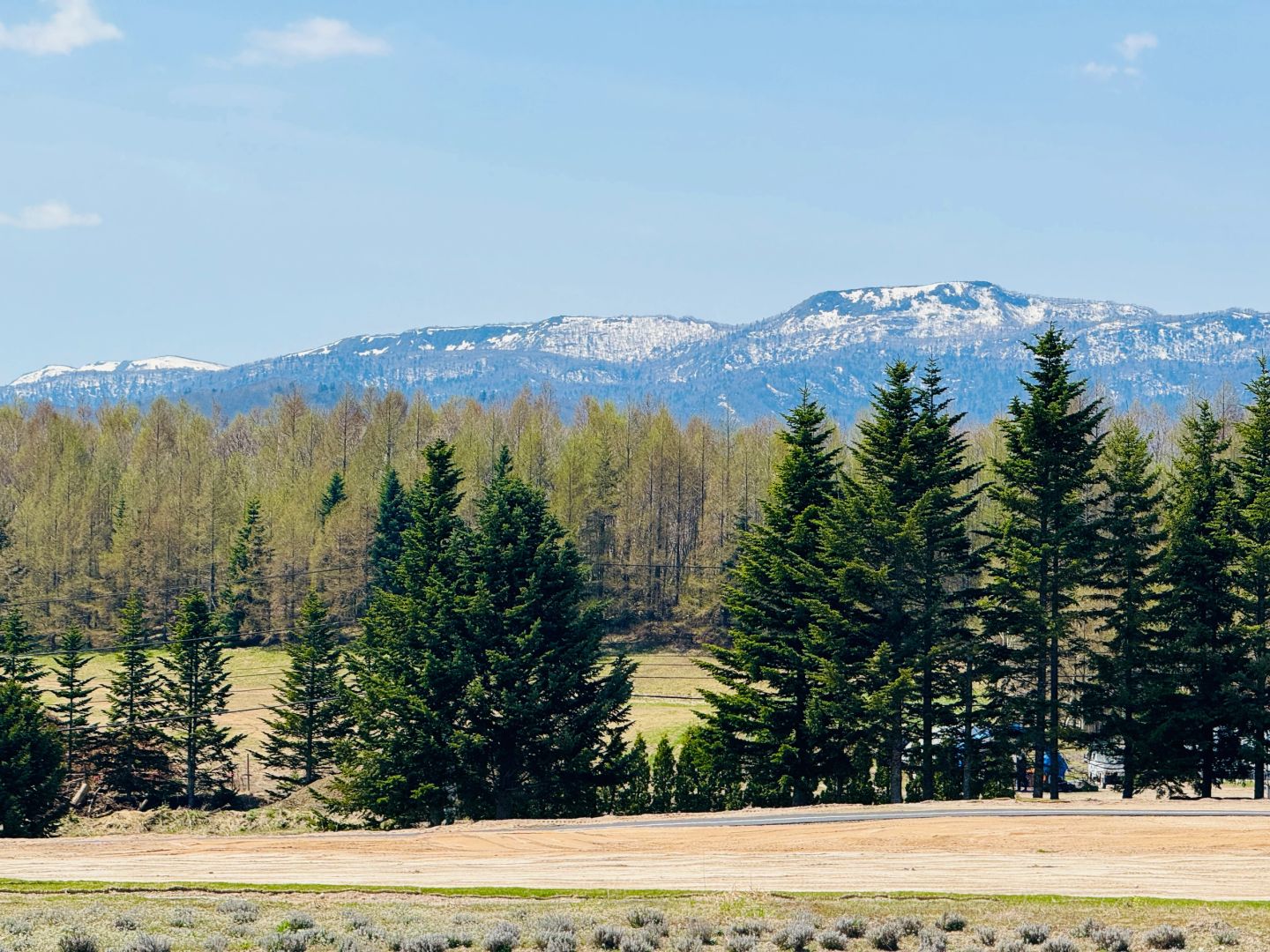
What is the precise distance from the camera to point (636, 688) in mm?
84562

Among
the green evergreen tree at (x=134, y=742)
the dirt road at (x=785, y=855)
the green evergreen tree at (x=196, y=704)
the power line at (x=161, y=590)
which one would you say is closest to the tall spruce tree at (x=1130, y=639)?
the dirt road at (x=785, y=855)

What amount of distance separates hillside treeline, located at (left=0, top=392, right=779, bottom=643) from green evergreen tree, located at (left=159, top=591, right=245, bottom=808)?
37.6 meters

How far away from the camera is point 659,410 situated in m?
129

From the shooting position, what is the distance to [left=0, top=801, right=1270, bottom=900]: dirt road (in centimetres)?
2761

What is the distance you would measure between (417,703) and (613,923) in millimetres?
23870

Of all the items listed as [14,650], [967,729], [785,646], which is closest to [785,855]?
[785,646]

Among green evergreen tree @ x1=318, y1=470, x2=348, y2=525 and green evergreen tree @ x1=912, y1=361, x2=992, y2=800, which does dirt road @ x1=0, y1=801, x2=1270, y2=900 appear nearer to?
green evergreen tree @ x1=912, y1=361, x2=992, y2=800

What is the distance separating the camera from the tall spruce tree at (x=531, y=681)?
4675 centimetres

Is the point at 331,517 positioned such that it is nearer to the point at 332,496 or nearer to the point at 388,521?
the point at 332,496

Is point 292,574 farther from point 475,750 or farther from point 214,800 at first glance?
point 475,750

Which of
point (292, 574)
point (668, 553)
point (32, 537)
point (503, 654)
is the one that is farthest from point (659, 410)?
point (503, 654)

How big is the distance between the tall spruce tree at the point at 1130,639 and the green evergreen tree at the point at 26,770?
127ft

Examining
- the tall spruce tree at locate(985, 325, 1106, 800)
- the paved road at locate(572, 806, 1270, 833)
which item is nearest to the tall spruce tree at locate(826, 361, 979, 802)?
the tall spruce tree at locate(985, 325, 1106, 800)

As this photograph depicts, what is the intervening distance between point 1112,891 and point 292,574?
293ft
